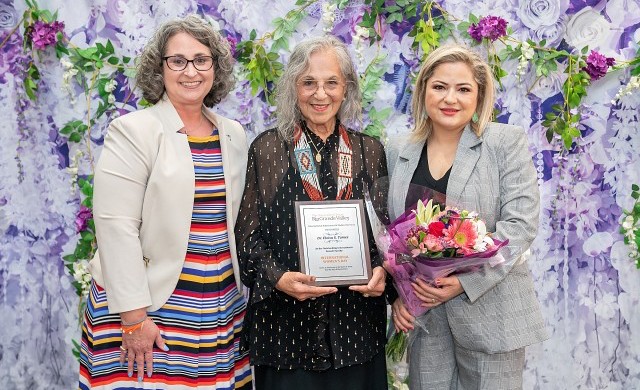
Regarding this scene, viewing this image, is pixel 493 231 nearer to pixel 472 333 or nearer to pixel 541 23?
pixel 472 333

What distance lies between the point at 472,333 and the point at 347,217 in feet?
1.85

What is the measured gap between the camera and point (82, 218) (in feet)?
10.2

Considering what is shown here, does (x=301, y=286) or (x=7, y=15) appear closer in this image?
(x=301, y=286)

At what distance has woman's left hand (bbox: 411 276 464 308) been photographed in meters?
2.11

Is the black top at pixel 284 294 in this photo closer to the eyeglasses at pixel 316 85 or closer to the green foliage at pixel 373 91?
the eyeglasses at pixel 316 85

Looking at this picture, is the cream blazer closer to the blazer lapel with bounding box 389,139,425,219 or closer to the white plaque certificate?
the white plaque certificate

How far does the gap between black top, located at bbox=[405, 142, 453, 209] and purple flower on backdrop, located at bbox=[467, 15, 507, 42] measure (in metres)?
0.92

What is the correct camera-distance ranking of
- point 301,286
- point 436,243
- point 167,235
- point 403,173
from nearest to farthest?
point 436,243 < point 301,286 < point 167,235 < point 403,173

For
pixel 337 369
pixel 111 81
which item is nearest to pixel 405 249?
pixel 337 369

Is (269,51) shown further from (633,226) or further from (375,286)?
(633,226)

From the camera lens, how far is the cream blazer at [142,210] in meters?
2.10

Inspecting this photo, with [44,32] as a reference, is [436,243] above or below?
below

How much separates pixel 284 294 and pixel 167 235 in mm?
430

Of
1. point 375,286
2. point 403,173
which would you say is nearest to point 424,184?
point 403,173
